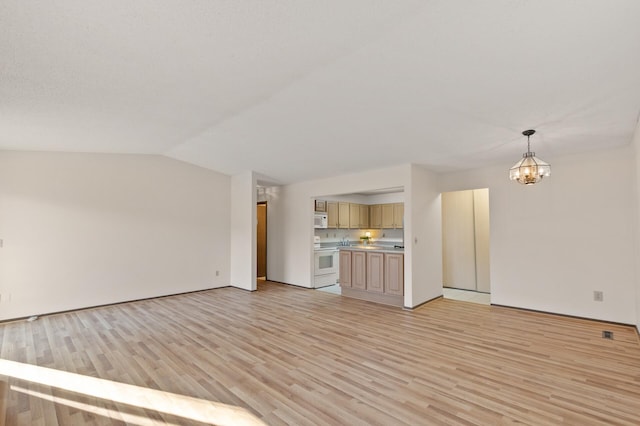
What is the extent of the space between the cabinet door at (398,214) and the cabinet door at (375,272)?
7.68 ft

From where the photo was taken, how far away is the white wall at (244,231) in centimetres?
651

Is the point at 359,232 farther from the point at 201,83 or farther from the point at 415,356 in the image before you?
the point at 201,83

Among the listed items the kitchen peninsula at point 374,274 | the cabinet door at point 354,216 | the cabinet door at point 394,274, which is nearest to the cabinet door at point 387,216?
the cabinet door at point 354,216

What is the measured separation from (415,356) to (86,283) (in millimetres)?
5502

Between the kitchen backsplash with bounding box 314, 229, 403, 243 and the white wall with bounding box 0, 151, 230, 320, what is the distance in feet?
8.27

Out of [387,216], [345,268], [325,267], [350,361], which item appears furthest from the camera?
[387,216]

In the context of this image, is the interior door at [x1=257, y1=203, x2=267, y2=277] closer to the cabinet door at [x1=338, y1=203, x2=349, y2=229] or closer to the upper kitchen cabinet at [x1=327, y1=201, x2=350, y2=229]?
the upper kitchen cabinet at [x1=327, y1=201, x2=350, y2=229]

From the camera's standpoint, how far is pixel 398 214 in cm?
774

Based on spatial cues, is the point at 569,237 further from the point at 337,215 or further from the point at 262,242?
the point at 262,242

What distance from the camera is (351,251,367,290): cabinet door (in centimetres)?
572

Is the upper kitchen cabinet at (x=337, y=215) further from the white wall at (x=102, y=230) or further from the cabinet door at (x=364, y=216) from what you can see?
the white wall at (x=102, y=230)

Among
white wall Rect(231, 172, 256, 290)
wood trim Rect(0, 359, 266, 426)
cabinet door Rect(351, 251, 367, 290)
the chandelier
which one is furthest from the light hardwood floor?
the chandelier

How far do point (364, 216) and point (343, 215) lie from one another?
0.84 m

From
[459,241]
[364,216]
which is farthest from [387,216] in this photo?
[459,241]
